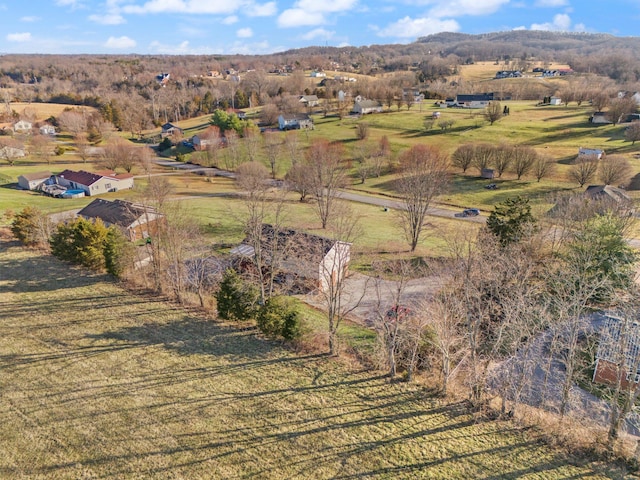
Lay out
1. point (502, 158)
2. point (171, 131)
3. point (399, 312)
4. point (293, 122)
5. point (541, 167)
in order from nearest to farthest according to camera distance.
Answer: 1. point (399, 312)
2. point (541, 167)
3. point (502, 158)
4. point (293, 122)
5. point (171, 131)

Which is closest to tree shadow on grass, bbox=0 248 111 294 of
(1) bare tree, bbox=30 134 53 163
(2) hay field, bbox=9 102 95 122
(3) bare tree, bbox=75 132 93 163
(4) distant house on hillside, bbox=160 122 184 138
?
(3) bare tree, bbox=75 132 93 163

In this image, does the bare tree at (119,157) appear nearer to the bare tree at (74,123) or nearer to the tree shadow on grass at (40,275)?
the bare tree at (74,123)

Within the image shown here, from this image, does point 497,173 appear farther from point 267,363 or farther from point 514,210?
point 267,363

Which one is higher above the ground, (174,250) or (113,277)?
(174,250)

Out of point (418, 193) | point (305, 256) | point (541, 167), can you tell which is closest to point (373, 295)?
point (305, 256)

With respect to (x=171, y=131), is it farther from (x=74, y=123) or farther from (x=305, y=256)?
(x=305, y=256)

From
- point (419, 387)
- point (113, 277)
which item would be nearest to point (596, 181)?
point (419, 387)
